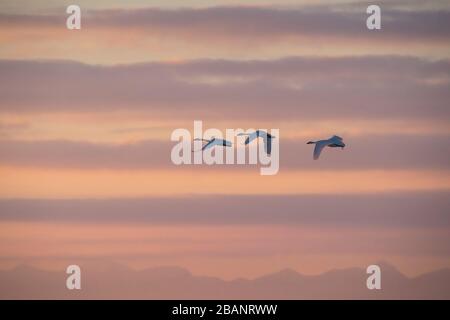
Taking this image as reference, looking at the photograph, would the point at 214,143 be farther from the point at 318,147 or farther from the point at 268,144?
the point at 318,147

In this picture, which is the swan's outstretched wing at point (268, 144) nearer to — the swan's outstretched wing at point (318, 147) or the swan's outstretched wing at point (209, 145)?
the swan's outstretched wing at point (318, 147)

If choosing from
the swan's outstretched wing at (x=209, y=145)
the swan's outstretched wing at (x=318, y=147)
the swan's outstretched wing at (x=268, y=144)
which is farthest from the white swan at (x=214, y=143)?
the swan's outstretched wing at (x=318, y=147)

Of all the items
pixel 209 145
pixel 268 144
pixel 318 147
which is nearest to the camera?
pixel 209 145

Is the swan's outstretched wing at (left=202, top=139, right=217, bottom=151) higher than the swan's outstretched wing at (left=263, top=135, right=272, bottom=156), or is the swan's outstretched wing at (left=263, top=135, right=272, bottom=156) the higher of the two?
the swan's outstretched wing at (left=263, top=135, right=272, bottom=156)

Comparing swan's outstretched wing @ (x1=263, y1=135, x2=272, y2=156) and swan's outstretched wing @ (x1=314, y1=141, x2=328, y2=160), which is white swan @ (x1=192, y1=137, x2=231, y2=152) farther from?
swan's outstretched wing @ (x1=314, y1=141, x2=328, y2=160)

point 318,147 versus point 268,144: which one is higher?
point 268,144

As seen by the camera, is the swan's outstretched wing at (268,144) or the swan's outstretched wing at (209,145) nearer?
the swan's outstretched wing at (209,145)

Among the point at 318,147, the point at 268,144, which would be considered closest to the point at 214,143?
the point at 268,144

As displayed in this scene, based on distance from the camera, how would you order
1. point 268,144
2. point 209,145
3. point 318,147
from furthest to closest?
point 268,144, point 318,147, point 209,145

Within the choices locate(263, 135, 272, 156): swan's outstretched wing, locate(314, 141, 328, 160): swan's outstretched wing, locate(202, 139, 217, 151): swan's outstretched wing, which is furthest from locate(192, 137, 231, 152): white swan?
locate(314, 141, 328, 160): swan's outstretched wing
